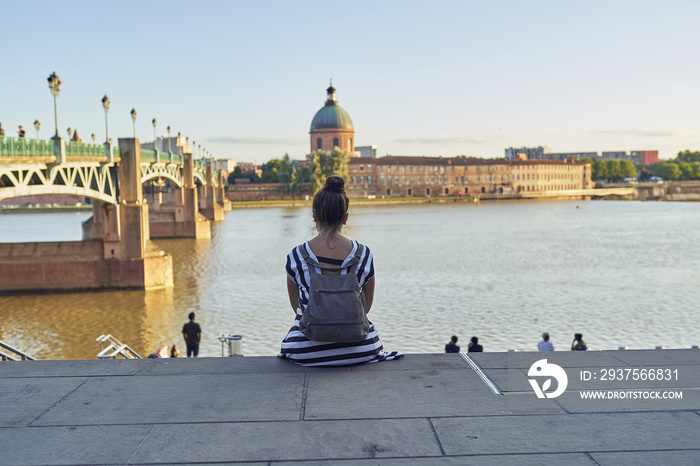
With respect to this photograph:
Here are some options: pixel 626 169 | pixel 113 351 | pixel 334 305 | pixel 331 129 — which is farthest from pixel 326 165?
pixel 626 169

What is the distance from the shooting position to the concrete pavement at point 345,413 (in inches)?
127

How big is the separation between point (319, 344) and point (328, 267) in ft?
1.93

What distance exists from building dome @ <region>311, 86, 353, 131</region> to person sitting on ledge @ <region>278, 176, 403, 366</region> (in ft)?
443

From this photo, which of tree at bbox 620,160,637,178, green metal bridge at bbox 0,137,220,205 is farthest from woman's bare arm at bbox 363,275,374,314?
tree at bbox 620,160,637,178

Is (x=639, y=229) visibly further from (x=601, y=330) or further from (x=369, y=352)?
(x=369, y=352)

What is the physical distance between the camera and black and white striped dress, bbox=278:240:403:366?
14.5 ft

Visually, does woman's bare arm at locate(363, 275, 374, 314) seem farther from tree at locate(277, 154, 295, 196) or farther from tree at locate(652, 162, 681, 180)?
tree at locate(652, 162, 681, 180)

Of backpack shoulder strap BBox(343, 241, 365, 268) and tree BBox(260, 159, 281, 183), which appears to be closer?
backpack shoulder strap BBox(343, 241, 365, 268)

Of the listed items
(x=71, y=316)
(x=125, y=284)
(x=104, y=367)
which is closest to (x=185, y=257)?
(x=125, y=284)

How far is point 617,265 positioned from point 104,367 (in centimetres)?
3451

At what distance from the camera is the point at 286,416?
3.73 meters

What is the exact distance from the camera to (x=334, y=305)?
4277 millimetres

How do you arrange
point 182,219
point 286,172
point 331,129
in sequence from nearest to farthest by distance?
point 182,219, point 286,172, point 331,129

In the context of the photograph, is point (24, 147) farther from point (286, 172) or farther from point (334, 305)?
point (286, 172)
